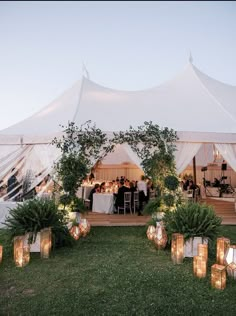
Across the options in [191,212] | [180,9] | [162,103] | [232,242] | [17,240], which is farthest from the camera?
[162,103]

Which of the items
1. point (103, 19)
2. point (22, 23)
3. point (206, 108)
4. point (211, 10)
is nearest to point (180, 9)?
point (211, 10)

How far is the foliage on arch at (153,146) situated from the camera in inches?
303

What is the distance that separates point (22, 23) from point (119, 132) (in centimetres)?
430

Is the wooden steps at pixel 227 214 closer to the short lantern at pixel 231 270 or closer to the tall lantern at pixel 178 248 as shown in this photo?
the tall lantern at pixel 178 248

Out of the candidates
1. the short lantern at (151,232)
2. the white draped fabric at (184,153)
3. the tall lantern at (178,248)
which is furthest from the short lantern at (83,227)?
the white draped fabric at (184,153)

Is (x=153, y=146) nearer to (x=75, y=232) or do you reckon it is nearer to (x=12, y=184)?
(x=75, y=232)

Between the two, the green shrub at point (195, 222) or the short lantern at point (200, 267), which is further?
the green shrub at point (195, 222)

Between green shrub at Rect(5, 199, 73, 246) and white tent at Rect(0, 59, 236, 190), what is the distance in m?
3.04

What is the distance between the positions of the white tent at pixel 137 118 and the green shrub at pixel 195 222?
3503 millimetres

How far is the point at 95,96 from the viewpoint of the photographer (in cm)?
959

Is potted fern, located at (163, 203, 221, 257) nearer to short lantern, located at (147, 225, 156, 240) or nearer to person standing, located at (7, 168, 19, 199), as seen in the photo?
short lantern, located at (147, 225, 156, 240)

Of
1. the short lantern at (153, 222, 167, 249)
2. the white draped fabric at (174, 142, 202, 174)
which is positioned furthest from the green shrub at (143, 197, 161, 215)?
the short lantern at (153, 222, 167, 249)

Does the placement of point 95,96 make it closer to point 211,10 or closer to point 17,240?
point 211,10

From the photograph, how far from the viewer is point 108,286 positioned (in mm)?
3467
